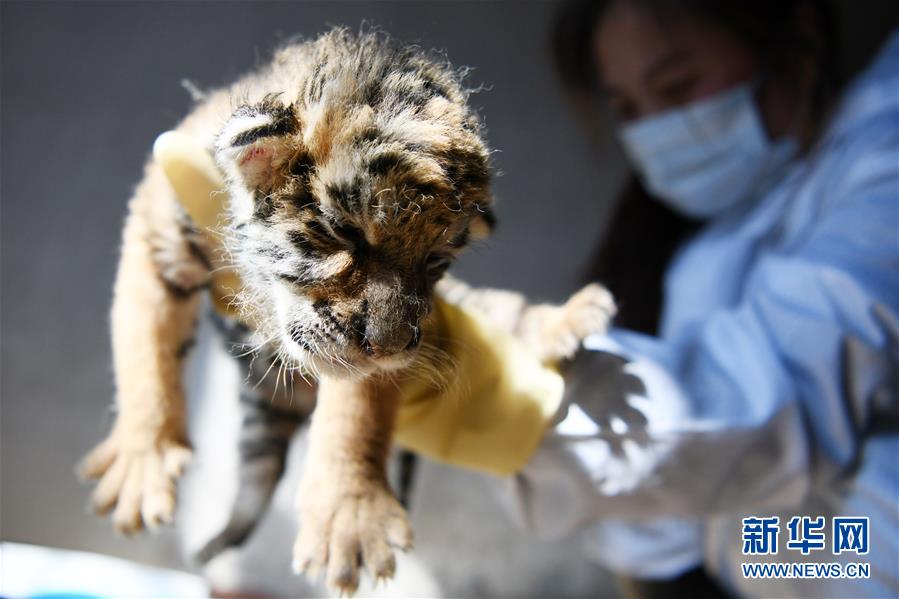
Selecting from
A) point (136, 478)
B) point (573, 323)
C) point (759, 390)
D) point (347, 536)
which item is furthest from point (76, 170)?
point (759, 390)

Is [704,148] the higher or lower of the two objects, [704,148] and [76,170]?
the lower

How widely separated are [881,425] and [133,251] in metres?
1.02

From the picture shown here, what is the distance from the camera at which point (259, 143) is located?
31 cm

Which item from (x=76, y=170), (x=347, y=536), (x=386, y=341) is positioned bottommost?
(x=347, y=536)

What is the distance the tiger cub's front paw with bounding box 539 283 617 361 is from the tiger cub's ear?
1.17 ft

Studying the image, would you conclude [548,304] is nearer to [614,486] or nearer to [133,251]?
[614,486]

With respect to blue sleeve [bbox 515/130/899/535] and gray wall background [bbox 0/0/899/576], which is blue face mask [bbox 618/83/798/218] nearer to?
blue sleeve [bbox 515/130/899/535]

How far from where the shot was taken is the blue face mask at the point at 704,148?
92 centimetres

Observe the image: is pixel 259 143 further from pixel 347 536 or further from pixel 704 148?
pixel 704 148

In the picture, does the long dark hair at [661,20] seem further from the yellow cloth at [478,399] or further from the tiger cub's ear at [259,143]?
the tiger cub's ear at [259,143]

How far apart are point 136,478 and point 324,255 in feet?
0.76

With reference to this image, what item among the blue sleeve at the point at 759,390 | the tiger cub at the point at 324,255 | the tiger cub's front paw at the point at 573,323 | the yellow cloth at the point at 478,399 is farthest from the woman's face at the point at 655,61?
the tiger cub at the point at 324,255

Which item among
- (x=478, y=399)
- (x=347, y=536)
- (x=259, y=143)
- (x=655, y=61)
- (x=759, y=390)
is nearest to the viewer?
(x=259, y=143)

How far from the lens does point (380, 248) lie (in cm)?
34
